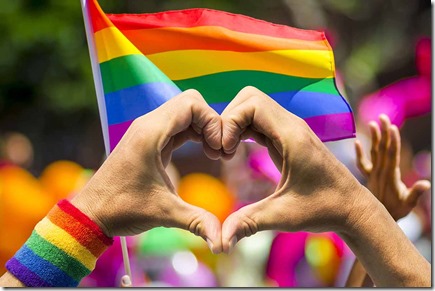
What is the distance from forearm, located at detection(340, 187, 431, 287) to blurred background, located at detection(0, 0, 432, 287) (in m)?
2.72

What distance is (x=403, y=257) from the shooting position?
1232 mm

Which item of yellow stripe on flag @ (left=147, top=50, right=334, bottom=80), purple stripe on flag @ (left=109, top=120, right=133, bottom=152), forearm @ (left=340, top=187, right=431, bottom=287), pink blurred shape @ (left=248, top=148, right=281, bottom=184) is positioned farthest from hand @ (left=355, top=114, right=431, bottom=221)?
pink blurred shape @ (left=248, top=148, right=281, bottom=184)

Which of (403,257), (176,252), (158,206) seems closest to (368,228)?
(403,257)

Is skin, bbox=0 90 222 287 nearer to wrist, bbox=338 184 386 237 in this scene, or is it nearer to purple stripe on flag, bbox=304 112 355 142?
wrist, bbox=338 184 386 237

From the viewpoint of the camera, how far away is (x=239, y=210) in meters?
1.19

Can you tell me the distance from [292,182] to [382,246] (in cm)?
17

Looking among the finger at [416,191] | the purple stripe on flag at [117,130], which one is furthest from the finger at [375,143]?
the purple stripe on flag at [117,130]

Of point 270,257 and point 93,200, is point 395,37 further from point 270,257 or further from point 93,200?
point 93,200

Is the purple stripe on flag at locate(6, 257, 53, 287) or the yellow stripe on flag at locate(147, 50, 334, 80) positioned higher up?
the purple stripe on flag at locate(6, 257, 53, 287)

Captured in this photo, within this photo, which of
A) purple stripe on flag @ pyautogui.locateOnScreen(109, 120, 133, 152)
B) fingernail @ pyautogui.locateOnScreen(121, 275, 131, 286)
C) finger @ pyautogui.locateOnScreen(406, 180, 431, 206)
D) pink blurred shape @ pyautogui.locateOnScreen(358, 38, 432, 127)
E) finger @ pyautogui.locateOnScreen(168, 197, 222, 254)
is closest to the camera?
finger @ pyautogui.locateOnScreen(168, 197, 222, 254)

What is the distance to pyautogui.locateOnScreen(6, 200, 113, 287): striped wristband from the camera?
4.02 feet

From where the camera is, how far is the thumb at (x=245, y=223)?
45.4 inches

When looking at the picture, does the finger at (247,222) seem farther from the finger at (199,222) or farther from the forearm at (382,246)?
the forearm at (382,246)

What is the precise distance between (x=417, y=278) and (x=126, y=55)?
1.14m
